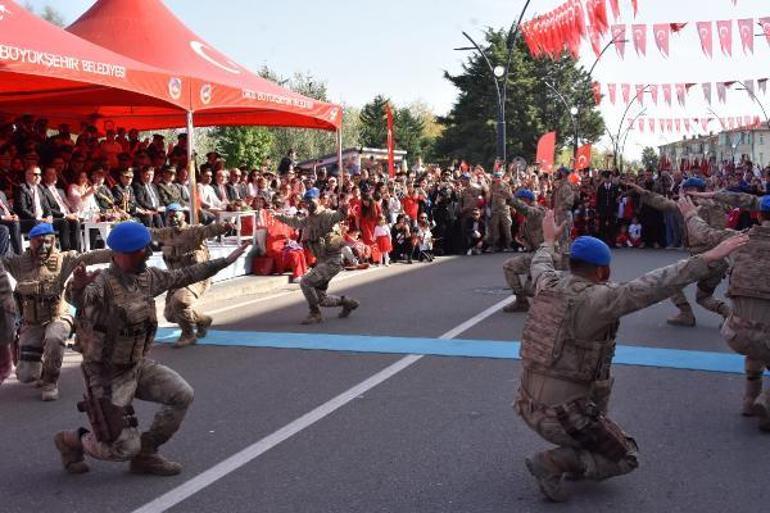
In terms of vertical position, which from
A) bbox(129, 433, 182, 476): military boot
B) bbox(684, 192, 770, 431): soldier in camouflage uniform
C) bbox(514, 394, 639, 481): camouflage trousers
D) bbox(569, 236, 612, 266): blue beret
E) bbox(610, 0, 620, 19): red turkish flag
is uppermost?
bbox(610, 0, 620, 19): red turkish flag

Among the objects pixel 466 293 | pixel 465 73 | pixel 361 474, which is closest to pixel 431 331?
pixel 466 293

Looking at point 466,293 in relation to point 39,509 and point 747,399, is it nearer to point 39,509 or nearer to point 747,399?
point 747,399

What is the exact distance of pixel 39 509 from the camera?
15.1 feet

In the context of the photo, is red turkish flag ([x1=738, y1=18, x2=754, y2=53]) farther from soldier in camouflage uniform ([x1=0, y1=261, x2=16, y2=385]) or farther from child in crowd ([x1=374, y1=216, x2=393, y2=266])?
soldier in camouflage uniform ([x1=0, y1=261, x2=16, y2=385])

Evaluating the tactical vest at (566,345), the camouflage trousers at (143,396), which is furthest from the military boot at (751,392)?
the camouflage trousers at (143,396)

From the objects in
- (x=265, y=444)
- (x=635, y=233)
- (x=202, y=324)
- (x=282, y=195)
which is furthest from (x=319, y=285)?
(x=635, y=233)

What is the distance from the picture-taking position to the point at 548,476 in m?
4.53

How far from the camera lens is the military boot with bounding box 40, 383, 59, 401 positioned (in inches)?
283

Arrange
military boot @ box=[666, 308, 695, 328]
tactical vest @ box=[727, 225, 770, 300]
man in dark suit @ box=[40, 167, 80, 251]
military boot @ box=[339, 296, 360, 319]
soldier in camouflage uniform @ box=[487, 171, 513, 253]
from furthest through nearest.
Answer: soldier in camouflage uniform @ box=[487, 171, 513, 253] < man in dark suit @ box=[40, 167, 80, 251] < military boot @ box=[339, 296, 360, 319] < military boot @ box=[666, 308, 695, 328] < tactical vest @ box=[727, 225, 770, 300]

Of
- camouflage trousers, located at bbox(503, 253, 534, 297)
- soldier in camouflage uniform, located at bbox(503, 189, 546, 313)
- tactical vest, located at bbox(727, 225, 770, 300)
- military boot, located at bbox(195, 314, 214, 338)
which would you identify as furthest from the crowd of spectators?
military boot, located at bbox(195, 314, 214, 338)

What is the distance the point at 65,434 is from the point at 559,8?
60.1 feet

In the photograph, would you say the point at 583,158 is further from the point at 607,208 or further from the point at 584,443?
the point at 584,443

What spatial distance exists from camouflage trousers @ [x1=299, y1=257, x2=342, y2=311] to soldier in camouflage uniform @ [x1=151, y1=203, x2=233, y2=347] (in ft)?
5.03

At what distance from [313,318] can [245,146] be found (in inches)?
1596
